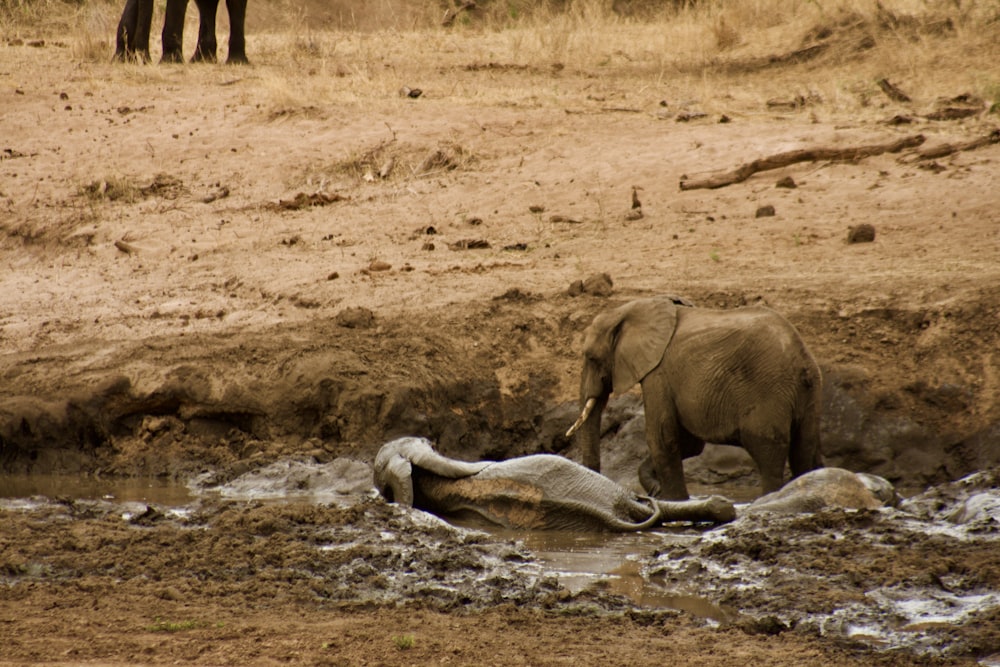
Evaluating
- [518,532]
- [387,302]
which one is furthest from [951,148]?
[518,532]

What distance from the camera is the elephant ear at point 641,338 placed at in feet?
26.9

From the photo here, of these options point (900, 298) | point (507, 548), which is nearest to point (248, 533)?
point (507, 548)

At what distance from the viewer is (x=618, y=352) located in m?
8.39

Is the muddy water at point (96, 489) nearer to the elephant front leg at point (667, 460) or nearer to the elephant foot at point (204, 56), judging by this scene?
the elephant front leg at point (667, 460)

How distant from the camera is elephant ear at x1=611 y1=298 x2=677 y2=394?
819 cm

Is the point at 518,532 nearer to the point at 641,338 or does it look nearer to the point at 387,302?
the point at 641,338

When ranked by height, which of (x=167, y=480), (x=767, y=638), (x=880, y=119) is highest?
Result: (x=880, y=119)

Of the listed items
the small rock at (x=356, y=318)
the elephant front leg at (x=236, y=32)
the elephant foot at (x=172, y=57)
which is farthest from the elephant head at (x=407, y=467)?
the elephant foot at (x=172, y=57)

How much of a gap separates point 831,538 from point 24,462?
211 inches

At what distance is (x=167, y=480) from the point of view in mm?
8961

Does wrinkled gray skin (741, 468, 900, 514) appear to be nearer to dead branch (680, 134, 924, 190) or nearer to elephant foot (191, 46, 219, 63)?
dead branch (680, 134, 924, 190)

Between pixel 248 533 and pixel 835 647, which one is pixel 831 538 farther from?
pixel 248 533

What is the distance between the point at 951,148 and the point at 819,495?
243 inches

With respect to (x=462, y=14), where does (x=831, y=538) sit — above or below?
below
